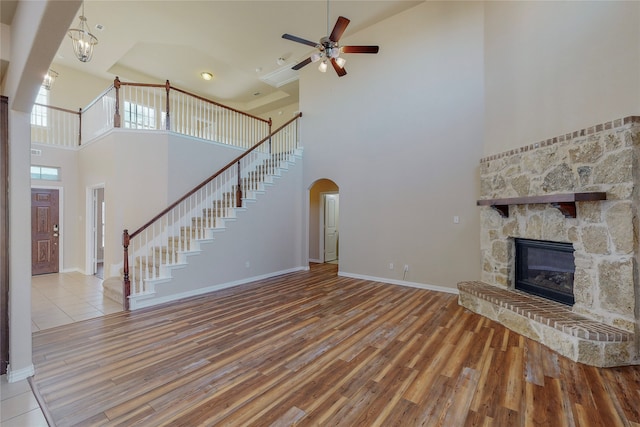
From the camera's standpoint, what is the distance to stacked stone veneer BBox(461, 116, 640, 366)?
2650 millimetres

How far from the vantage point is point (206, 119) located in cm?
688

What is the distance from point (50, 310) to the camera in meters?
4.14

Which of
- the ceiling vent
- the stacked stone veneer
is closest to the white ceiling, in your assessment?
the ceiling vent

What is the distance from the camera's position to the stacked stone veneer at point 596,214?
8.70 ft

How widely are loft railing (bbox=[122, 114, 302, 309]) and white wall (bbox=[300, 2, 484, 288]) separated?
1.25m

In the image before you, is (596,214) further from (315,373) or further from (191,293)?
(191,293)

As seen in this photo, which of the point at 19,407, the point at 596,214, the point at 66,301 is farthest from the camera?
the point at 66,301

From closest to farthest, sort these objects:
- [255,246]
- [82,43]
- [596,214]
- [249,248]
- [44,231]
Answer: [596,214]
[82,43]
[249,248]
[255,246]
[44,231]

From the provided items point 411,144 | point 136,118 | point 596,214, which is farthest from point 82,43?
point 596,214

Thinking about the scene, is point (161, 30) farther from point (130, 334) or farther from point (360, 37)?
point (130, 334)

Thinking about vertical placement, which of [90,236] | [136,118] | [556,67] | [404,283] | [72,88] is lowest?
[404,283]

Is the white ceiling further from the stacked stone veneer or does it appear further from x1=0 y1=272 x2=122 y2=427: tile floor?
x1=0 y1=272 x2=122 y2=427: tile floor

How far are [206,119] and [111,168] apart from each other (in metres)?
2.38

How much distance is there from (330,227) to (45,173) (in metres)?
7.25
